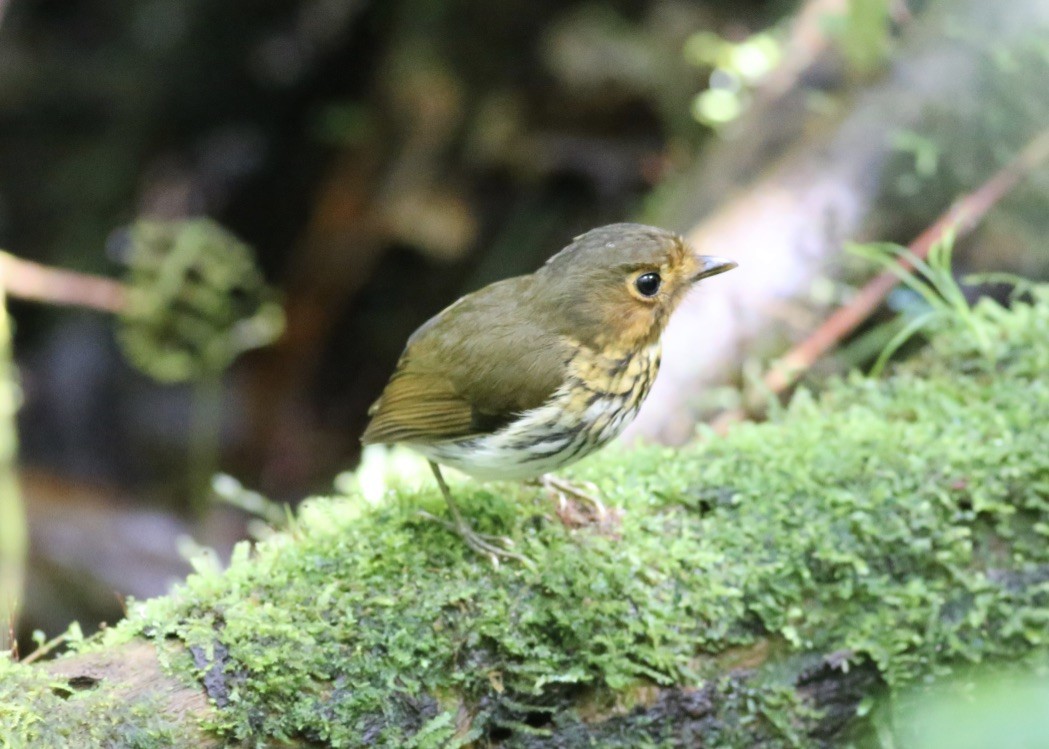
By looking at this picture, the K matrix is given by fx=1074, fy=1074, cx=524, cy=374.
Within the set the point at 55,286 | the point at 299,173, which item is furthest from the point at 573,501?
the point at 299,173

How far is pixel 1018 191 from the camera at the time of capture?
395cm

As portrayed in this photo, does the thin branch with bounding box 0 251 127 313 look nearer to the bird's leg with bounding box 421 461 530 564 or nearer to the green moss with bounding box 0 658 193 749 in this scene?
the bird's leg with bounding box 421 461 530 564

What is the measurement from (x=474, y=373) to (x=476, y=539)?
40cm

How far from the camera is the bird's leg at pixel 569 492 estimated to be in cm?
266

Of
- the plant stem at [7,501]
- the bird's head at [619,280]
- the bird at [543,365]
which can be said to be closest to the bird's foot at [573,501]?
the bird at [543,365]

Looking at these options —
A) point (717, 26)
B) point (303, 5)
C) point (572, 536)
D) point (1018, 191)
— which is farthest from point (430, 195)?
point (572, 536)

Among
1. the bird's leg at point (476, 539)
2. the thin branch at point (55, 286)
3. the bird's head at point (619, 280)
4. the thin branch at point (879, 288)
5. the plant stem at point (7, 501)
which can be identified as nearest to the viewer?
the bird's leg at point (476, 539)

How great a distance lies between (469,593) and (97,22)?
4.82 metres

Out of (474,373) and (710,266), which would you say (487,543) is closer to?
(474,373)

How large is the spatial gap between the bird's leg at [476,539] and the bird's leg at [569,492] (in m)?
0.25

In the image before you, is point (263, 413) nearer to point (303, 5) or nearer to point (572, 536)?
point (303, 5)

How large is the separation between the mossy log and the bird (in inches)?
7.7

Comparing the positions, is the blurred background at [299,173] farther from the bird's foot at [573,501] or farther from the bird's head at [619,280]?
the bird's foot at [573,501]

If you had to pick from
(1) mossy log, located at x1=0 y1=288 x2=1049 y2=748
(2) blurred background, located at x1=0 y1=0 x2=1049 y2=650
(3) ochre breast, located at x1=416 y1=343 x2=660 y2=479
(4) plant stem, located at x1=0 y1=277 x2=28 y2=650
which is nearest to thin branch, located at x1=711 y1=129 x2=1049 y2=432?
(1) mossy log, located at x1=0 y1=288 x2=1049 y2=748
